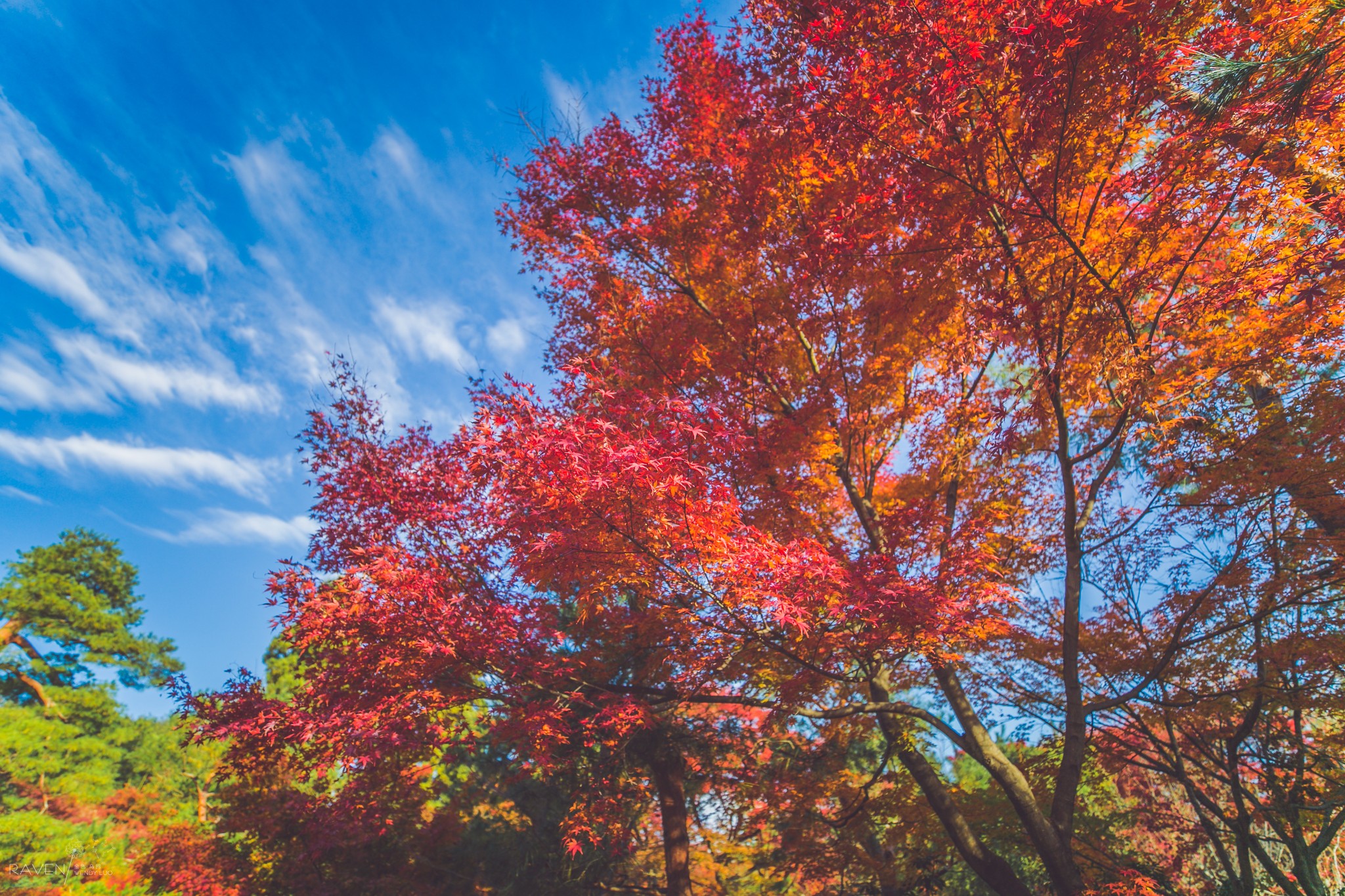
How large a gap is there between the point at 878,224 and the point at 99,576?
91.4ft

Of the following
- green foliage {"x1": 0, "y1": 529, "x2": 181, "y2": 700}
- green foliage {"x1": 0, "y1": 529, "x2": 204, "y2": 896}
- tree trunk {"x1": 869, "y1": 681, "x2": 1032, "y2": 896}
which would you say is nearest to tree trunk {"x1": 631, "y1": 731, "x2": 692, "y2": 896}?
tree trunk {"x1": 869, "y1": 681, "x2": 1032, "y2": 896}

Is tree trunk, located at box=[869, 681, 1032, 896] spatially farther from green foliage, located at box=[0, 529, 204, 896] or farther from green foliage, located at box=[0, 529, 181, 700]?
green foliage, located at box=[0, 529, 181, 700]

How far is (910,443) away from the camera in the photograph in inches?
245

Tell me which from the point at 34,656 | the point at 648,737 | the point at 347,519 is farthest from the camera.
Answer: the point at 34,656

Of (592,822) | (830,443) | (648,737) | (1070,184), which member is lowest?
(592,822)

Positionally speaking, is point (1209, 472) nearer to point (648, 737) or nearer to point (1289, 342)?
point (1289, 342)

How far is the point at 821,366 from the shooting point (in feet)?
19.6

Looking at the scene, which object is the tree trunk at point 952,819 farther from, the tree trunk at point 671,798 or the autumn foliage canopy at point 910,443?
the tree trunk at point 671,798

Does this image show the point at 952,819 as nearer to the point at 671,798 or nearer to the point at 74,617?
the point at 671,798

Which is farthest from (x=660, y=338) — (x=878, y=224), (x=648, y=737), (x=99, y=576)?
(x=99, y=576)

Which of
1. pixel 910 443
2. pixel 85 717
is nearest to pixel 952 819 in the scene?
pixel 910 443

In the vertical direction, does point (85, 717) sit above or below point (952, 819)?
above

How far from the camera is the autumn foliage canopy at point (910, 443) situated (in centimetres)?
384

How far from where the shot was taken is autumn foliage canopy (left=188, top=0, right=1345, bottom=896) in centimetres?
384
